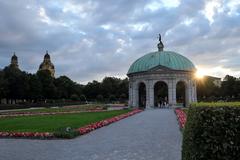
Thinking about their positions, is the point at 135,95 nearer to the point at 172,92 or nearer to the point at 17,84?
the point at 172,92

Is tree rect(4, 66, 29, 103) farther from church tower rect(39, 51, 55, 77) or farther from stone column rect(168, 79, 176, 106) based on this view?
church tower rect(39, 51, 55, 77)

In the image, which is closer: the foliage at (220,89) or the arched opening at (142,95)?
the arched opening at (142,95)

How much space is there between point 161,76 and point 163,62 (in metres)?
2.65

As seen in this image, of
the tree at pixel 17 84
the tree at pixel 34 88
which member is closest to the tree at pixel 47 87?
the tree at pixel 34 88

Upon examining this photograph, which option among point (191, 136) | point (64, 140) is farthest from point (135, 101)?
point (191, 136)

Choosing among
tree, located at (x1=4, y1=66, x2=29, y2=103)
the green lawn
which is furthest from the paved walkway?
tree, located at (x1=4, y1=66, x2=29, y2=103)

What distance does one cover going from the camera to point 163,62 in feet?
196

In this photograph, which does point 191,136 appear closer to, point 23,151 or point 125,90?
point 23,151

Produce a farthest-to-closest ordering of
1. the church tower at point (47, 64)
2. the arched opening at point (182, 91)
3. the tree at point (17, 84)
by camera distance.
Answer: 1. the church tower at point (47, 64)
2. the tree at point (17, 84)
3. the arched opening at point (182, 91)

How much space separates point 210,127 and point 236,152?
0.67 meters

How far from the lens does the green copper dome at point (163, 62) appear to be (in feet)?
195

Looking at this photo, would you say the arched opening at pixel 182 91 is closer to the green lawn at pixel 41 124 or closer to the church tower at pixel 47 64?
the green lawn at pixel 41 124

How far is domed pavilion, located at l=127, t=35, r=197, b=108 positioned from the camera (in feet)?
192

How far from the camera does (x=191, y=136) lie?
6.51 metres
